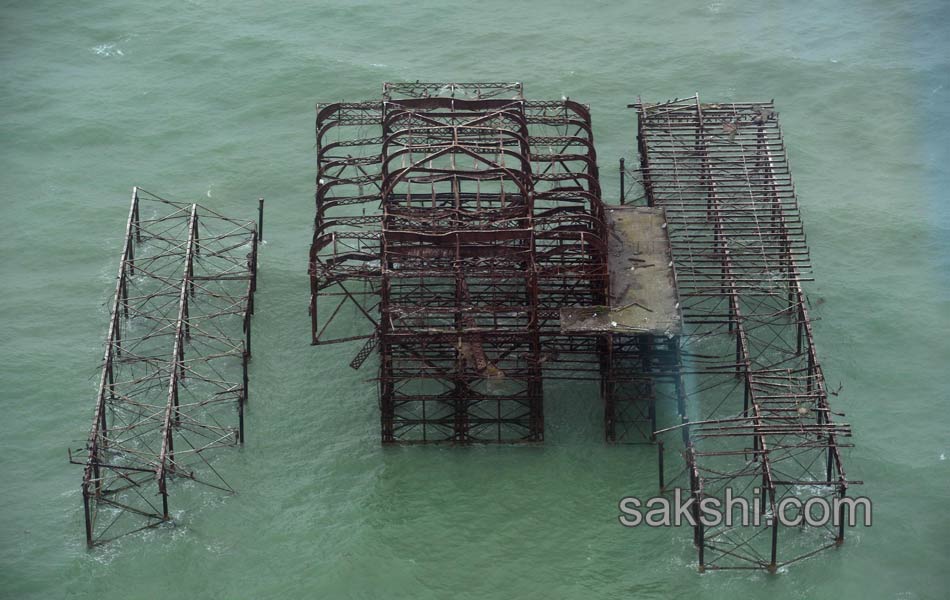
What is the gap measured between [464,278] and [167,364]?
23469 mm

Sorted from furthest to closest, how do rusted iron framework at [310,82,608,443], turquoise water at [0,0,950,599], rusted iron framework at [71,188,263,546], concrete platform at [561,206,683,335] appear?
rusted iron framework at [310,82,608,443]
rusted iron framework at [71,188,263,546]
concrete platform at [561,206,683,335]
turquoise water at [0,0,950,599]

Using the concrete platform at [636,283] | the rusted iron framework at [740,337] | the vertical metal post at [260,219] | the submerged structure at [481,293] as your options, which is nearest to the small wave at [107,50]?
the vertical metal post at [260,219]

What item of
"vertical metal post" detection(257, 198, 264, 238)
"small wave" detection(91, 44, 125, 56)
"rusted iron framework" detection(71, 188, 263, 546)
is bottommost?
"rusted iron framework" detection(71, 188, 263, 546)

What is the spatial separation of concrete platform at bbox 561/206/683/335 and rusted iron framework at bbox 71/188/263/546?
24.1 meters

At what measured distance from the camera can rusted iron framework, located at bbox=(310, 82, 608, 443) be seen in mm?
120750

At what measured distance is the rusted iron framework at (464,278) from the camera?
396ft

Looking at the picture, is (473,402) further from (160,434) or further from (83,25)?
(83,25)

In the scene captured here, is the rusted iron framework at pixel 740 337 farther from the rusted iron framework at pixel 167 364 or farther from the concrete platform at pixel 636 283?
the rusted iron framework at pixel 167 364

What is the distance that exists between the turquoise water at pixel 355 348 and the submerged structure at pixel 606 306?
9.38 ft

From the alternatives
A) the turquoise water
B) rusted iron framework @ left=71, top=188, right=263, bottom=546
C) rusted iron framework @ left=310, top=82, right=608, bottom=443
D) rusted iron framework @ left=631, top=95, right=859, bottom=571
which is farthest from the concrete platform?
rusted iron framework @ left=71, top=188, right=263, bottom=546

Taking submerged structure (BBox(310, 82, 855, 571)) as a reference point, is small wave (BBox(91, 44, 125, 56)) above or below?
above

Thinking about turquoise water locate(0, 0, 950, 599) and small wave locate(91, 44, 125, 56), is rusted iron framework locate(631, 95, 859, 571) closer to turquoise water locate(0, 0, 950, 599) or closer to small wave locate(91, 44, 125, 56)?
turquoise water locate(0, 0, 950, 599)

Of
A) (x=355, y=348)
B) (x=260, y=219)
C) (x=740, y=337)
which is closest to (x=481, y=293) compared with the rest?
(x=355, y=348)

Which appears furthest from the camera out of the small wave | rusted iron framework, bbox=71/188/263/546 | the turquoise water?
the small wave
